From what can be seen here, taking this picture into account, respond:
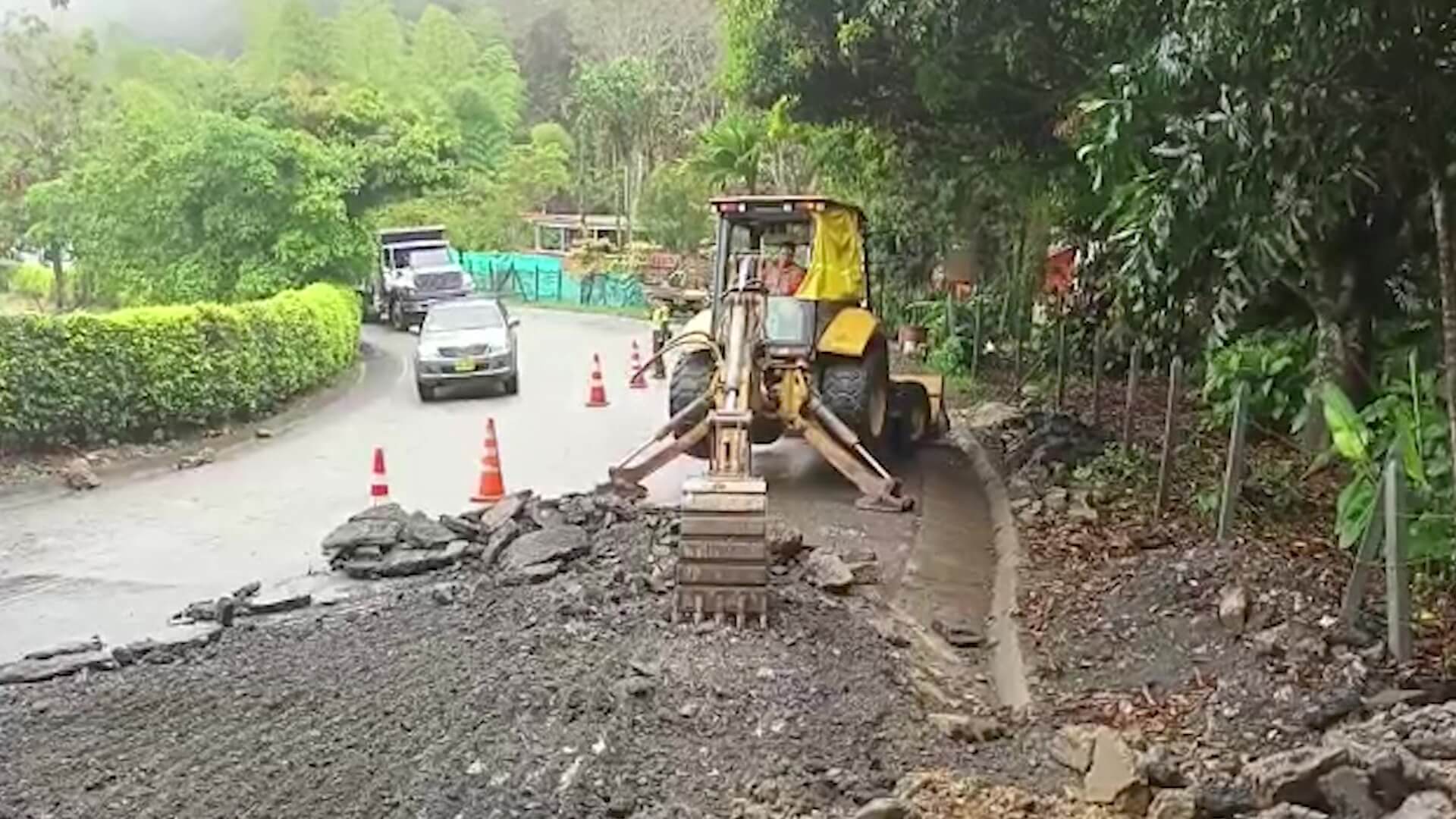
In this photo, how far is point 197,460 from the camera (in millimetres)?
17547

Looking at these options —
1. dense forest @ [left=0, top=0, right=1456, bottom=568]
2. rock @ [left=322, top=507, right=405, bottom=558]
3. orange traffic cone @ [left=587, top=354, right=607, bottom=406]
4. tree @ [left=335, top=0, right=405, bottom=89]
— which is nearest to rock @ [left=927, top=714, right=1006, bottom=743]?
dense forest @ [left=0, top=0, right=1456, bottom=568]

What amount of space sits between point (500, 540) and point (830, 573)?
2.66 meters

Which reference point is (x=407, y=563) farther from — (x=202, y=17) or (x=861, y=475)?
(x=202, y=17)

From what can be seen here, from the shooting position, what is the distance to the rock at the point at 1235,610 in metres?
7.02

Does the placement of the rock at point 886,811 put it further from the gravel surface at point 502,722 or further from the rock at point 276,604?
the rock at point 276,604

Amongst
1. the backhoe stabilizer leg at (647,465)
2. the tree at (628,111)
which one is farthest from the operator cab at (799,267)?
the tree at (628,111)

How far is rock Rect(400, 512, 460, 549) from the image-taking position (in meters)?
10.9

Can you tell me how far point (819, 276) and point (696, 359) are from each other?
1.30m

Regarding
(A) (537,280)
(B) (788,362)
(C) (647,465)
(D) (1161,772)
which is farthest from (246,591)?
(A) (537,280)

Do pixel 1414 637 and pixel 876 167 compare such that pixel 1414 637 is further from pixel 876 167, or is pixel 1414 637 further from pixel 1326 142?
pixel 876 167

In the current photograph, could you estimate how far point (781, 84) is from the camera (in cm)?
1574

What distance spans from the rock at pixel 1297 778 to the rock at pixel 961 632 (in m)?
4.00

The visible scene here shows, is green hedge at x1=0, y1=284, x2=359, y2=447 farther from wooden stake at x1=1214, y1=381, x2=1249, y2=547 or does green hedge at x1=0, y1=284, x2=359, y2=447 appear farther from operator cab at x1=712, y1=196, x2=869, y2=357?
wooden stake at x1=1214, y1=381, x2=1249, y2=547

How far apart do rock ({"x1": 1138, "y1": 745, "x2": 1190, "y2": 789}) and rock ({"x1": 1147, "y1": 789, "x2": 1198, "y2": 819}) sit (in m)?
0.30
